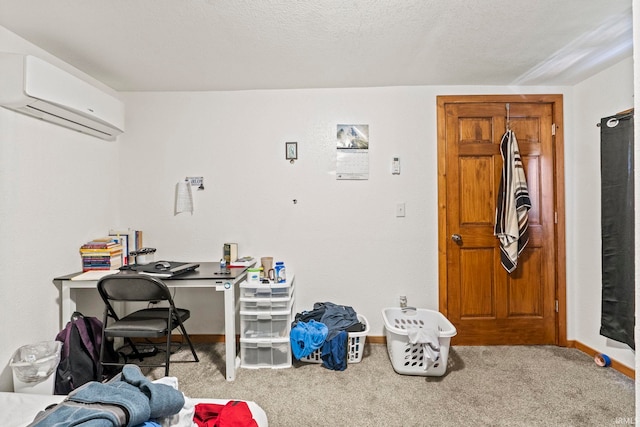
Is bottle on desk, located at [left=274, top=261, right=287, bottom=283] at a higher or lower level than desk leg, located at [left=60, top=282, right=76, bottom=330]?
higher

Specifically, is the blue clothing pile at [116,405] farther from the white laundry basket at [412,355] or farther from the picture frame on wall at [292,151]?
the picture frame on wall at [292,151]

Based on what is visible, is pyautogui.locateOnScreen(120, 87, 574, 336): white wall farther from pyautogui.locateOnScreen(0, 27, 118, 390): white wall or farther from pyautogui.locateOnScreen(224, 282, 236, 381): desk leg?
pyautogui.locateOnScreen(224, 282, 236, 381): desk leg

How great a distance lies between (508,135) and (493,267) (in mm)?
1158

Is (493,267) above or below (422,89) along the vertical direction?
below

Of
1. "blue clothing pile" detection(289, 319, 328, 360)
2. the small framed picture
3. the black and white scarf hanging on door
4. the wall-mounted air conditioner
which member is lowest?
"blue clothing pile" detection(289, 319, 328, 360)

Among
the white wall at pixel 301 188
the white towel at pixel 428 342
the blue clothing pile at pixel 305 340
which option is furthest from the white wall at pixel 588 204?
the blue clothing pile at pixel 305 340

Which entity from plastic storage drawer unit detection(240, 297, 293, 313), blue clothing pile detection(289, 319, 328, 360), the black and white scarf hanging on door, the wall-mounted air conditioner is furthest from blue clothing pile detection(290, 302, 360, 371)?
the wall-mounted air conditioner

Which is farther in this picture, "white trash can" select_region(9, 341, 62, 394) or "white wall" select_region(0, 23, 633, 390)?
"white wall" select_region(0, 23, 633, 390)

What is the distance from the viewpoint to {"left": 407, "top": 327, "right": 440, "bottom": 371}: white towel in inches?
82.9

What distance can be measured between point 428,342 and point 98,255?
8.29 feet

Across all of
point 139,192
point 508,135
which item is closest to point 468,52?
point 508,135

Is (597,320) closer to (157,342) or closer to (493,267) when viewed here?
(493,267)

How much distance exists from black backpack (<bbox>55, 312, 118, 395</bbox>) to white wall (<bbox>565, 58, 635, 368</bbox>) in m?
3.71

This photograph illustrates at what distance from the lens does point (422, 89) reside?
110 inches
